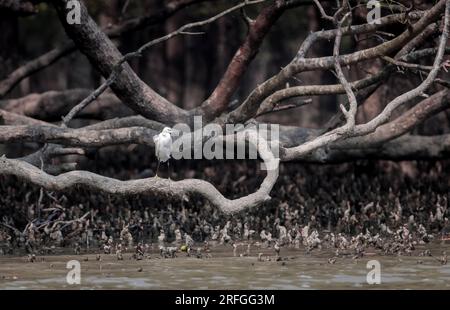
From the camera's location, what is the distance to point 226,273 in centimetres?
1007

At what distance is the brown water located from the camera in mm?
9344

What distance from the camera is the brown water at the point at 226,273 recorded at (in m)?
9.34

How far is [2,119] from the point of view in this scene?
14.9 m

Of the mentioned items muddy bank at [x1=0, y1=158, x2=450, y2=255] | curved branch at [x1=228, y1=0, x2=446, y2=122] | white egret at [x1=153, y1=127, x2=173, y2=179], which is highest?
curved branch at [x1=228, y1=0, x2=446, y2=122]

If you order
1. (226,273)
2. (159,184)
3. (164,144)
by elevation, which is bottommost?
(226,273)
